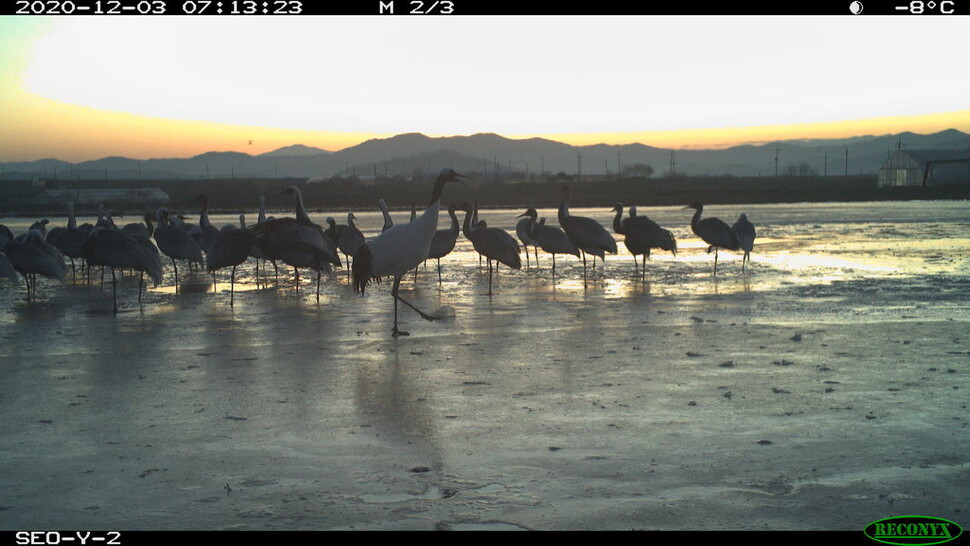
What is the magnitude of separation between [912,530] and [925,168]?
106 meters

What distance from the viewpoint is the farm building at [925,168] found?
325ft

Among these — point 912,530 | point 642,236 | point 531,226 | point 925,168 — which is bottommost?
point 912,530

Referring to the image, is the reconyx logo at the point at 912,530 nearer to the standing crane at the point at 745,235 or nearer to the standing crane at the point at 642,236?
the standing crane at the point at 642,236

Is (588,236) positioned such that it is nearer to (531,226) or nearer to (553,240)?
(553,240)

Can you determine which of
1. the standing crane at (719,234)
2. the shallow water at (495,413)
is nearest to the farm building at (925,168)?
the standing crane at (719,234)

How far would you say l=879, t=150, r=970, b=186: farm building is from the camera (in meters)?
99.2

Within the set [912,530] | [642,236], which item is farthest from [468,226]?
[912,530]

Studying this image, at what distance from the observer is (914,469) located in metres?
5.86

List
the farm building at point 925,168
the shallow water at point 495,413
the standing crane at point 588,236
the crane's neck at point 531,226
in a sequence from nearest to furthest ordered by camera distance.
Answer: the shallow water at point 495,413 < the standing crane at point 588,236 < the crane's neck at point 531,226 < the farm building at point 925,168

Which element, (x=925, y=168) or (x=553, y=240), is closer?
(x=553, y=240)

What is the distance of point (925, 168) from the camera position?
98375mm

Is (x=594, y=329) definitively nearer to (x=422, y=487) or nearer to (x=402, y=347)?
(x=402, y=347)

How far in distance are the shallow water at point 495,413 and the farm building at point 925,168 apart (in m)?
96.0

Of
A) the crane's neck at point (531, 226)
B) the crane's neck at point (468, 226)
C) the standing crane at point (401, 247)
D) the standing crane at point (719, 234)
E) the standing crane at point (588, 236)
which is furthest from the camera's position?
the standing crane at point (719, 234)
